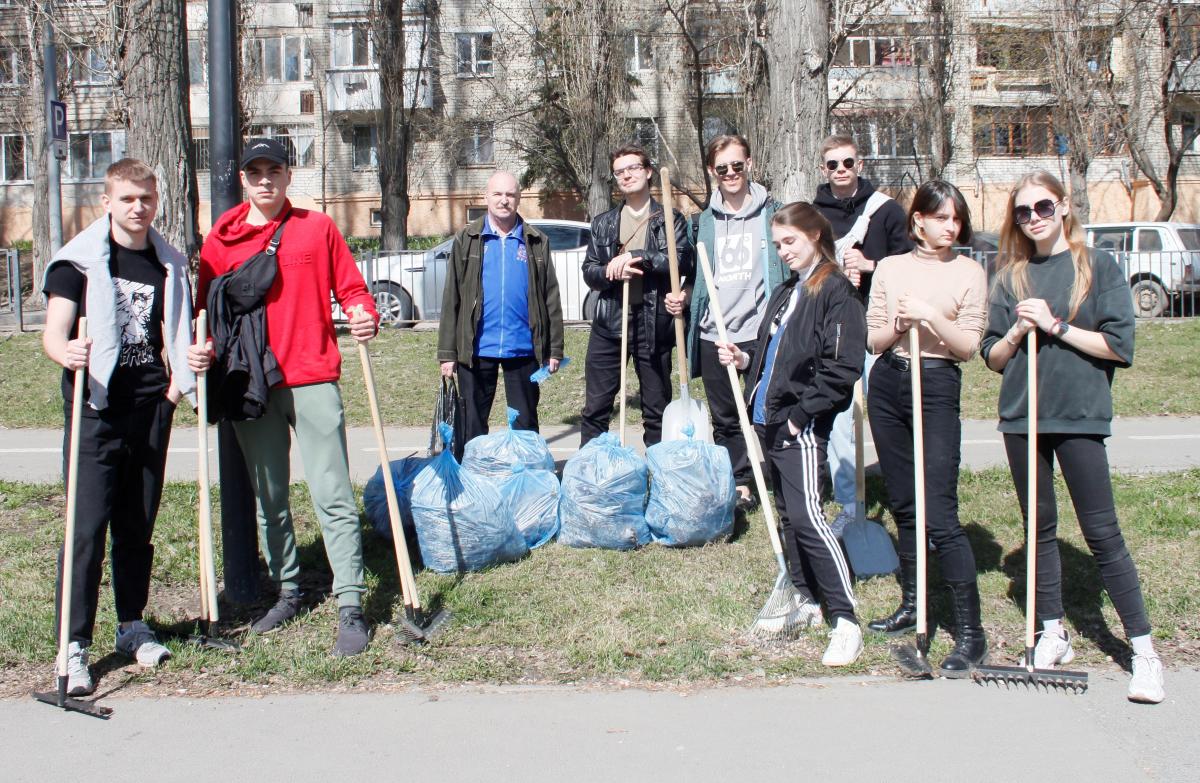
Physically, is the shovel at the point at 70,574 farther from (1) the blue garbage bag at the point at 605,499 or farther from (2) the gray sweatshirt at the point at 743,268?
(2) the gray sweatshirt at the point at 743,268

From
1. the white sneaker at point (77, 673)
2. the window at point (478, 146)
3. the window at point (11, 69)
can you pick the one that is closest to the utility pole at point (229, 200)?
the white sneaker at point (77, 673)

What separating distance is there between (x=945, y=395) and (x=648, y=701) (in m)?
1.68

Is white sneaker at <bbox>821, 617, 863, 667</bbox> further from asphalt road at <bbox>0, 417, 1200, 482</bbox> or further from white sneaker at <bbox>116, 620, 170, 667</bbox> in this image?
asphalt road at <bbox>0, 417, 1200, 482</bbox>

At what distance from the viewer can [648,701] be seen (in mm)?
4230

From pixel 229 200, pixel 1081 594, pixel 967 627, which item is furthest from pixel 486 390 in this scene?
pixel 1081 594

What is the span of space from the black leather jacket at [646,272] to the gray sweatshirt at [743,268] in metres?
0.37

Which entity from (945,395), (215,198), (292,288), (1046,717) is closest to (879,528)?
(945,395)

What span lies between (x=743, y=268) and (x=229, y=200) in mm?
2604

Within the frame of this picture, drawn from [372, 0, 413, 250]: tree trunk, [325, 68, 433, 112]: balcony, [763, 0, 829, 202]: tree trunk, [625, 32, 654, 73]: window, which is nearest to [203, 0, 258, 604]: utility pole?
[763, 0, 829, 202]: tree trunk

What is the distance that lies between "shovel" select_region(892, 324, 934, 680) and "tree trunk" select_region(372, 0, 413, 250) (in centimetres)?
2141

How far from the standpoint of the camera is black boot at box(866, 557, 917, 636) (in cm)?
480

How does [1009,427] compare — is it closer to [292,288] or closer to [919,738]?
[919,738]

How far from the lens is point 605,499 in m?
5.93

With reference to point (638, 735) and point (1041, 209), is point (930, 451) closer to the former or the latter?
point (1041, 209)
